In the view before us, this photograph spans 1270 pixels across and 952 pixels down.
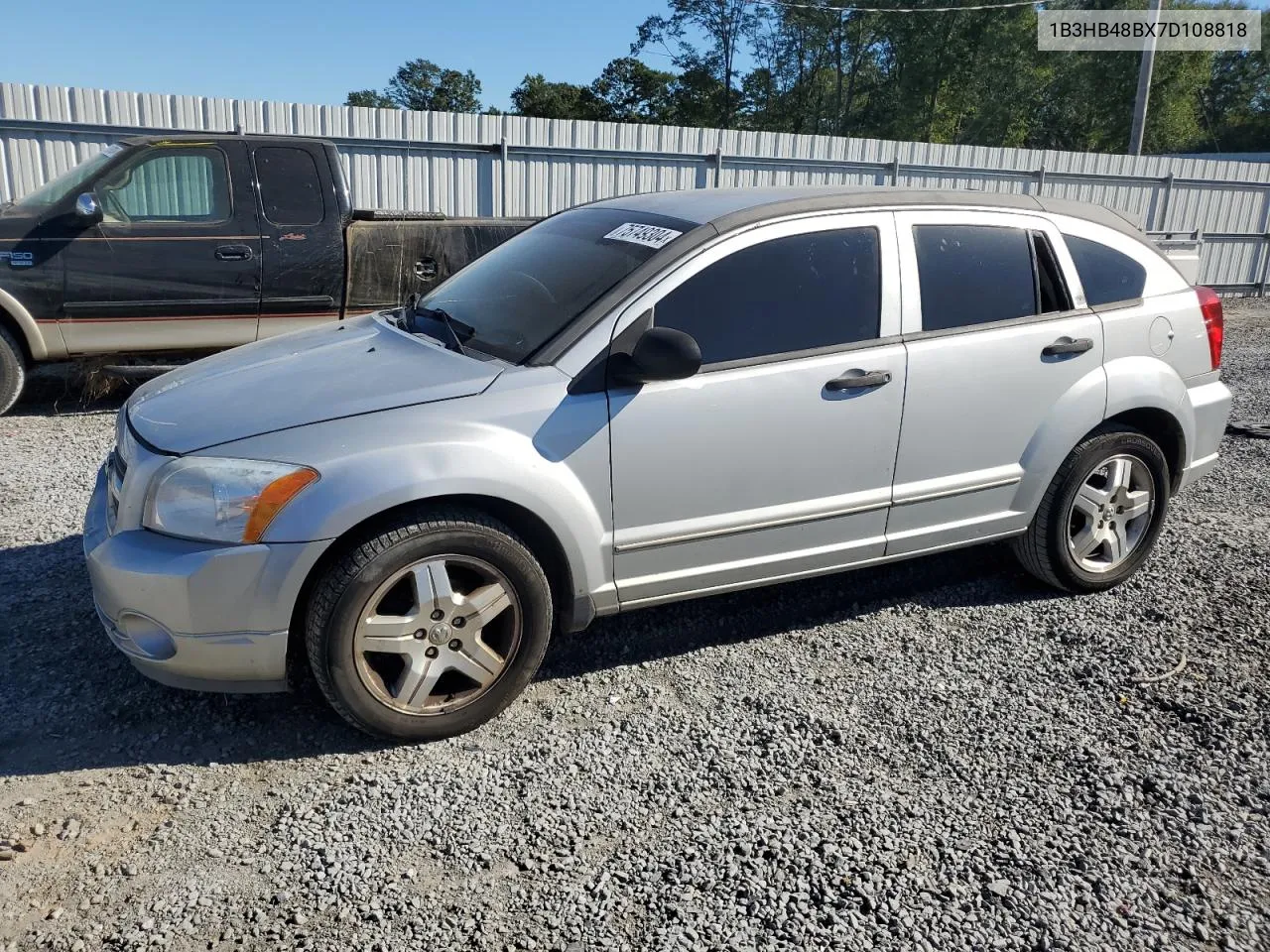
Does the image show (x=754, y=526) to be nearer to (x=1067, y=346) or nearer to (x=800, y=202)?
(x=800, y=202)

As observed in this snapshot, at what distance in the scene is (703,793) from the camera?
10.2 ft

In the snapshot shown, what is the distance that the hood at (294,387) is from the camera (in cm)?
322

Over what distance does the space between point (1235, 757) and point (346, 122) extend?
11783mm

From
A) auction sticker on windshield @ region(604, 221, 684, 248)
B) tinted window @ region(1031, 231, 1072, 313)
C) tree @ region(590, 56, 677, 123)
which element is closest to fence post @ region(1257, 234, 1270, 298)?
tinted window @ region(1031, 231, 1072, 313)

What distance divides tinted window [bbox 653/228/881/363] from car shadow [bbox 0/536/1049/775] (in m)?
1.27

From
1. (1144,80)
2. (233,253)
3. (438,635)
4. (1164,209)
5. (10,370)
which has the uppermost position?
(1144,80)

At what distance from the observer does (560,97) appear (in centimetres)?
5791

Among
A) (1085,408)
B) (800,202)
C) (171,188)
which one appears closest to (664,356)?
(800,202)

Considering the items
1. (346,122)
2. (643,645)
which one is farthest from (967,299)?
(346,122)

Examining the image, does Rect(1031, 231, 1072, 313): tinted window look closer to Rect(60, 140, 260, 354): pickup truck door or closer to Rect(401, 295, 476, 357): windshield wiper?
Rect(401, 295, 476, 357): windshield wiper

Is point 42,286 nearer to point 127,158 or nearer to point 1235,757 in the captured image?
point 127,158

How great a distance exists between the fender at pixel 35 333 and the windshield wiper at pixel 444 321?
4335 mm

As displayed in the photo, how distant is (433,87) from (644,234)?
7687cm

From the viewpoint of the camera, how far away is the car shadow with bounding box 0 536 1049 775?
10.9ft
